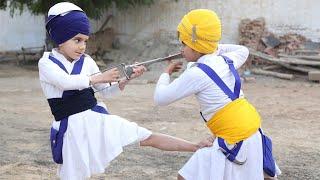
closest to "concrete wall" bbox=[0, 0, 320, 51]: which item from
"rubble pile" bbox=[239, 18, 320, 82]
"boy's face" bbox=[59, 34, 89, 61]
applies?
"rubble pile" bbox=[239, 18, 320, 82]

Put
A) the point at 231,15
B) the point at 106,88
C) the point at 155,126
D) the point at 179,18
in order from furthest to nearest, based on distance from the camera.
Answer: the point at 179,18 → the point at 231,15 → the point at 155,126 → the point at 106,88

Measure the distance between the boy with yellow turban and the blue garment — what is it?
0.60 m

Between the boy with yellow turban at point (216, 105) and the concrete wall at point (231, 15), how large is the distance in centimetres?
1225

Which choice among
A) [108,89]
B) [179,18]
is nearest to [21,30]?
[179,18]

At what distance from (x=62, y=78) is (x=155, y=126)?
15.2 feet

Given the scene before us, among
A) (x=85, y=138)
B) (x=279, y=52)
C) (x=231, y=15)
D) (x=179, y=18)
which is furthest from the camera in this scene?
(x=179, y=18)

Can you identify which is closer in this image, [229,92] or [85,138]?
[229,92]

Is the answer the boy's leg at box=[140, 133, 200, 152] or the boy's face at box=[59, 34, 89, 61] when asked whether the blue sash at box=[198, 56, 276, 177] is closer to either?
the boy's leg at box=[140, 133, 200, 152]

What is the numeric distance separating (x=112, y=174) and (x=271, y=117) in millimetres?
3981

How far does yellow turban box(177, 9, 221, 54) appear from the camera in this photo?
3309 mm

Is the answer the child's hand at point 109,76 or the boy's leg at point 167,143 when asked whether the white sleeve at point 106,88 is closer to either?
the child's hand at point 109,76

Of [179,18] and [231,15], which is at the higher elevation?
[231,15]

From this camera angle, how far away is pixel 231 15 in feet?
52.1

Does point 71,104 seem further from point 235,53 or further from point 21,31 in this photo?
point 21,31
